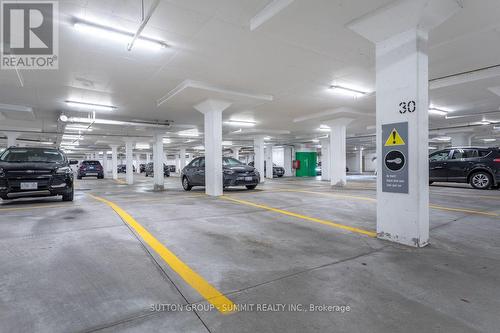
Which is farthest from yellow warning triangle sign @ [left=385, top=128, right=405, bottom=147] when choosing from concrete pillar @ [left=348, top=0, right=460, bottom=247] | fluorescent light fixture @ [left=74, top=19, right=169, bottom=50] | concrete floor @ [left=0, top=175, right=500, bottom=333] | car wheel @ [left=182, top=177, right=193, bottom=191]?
car wheel @ [left=182, top=177, right=193, bottom=191]

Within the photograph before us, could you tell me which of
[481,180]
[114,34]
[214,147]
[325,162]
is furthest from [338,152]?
[114,34]

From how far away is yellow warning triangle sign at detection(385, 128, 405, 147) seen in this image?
10.9 ft

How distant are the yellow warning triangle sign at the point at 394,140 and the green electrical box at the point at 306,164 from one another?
2187 centimetres

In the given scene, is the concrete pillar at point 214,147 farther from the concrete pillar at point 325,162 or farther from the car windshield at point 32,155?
the concrete pillar at point 325,162

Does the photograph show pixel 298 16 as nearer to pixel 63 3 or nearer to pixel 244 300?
pixel 63 3

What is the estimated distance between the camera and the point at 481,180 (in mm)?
9578

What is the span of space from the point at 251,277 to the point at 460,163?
37.1ft

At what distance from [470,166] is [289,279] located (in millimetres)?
11026

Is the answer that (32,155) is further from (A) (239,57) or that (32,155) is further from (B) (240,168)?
(B) (240,168)

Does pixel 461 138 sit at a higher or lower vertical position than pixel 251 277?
higher

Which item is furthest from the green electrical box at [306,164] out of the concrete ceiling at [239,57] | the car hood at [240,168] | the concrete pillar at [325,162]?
the car hood at [240,168]

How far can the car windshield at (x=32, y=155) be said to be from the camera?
6.56 metres

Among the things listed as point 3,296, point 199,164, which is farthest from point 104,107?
point 3,296

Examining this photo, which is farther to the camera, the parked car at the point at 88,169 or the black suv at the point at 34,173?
the parked car at the point at 88,169
